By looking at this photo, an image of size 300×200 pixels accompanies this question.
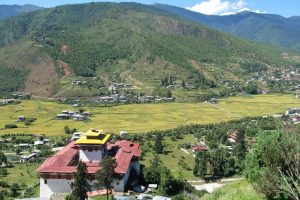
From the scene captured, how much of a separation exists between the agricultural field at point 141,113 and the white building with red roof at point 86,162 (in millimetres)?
35120

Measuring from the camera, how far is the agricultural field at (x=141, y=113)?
89738mm

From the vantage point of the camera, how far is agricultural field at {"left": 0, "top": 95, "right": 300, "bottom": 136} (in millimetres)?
89738

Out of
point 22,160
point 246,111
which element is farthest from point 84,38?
point 22,160

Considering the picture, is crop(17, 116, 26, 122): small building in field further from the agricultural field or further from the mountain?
the mountain

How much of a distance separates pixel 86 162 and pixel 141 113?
6082cm

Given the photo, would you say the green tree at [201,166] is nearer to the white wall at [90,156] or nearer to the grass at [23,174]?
the white wall at [90,156]

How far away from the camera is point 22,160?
204ft

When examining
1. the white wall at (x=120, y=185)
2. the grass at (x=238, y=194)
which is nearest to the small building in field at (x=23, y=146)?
the white wall at (x=120, y=185)

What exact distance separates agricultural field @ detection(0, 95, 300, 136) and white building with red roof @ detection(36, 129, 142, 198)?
35120 millimetres

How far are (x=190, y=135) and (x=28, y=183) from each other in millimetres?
39044

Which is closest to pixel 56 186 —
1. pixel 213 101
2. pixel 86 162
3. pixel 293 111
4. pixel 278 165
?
pixel 86 162

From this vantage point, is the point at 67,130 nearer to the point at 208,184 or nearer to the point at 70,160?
the point at 70,160

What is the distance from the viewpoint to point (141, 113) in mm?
106938

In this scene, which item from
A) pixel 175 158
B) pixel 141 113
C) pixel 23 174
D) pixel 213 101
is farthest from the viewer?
pixel 213 101
